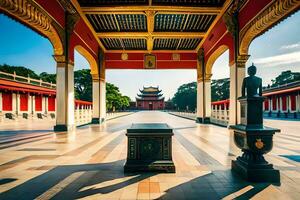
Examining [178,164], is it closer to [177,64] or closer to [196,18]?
[196,18]

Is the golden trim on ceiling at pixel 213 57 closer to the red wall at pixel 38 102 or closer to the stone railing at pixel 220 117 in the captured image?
the stone railing at pixel 220 117

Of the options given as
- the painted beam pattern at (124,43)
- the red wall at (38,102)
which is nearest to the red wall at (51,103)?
the red wall at (38,102)

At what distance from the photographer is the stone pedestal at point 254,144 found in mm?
3453

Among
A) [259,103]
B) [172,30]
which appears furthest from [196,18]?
[259,103]

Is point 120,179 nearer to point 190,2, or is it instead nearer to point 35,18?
point 35,18

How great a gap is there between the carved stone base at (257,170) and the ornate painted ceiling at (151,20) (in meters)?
8.45

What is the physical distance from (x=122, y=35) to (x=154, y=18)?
2902mm

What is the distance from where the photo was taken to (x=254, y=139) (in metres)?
3.58

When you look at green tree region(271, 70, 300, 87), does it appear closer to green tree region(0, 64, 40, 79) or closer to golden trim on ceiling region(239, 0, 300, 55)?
golden trim on ceiling region(239, 0, 300, 55)

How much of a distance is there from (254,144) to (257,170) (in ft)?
1.43

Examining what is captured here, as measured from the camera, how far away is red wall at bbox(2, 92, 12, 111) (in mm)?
22469

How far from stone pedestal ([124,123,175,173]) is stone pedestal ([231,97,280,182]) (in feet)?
4.27

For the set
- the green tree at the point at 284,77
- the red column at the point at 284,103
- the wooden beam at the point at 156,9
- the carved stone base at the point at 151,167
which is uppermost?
the green tree at the point at 284,77

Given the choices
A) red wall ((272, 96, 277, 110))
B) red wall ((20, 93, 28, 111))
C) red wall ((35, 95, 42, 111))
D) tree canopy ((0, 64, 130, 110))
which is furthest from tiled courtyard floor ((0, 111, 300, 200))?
tree canopy ((0, 64, 130, 110))
